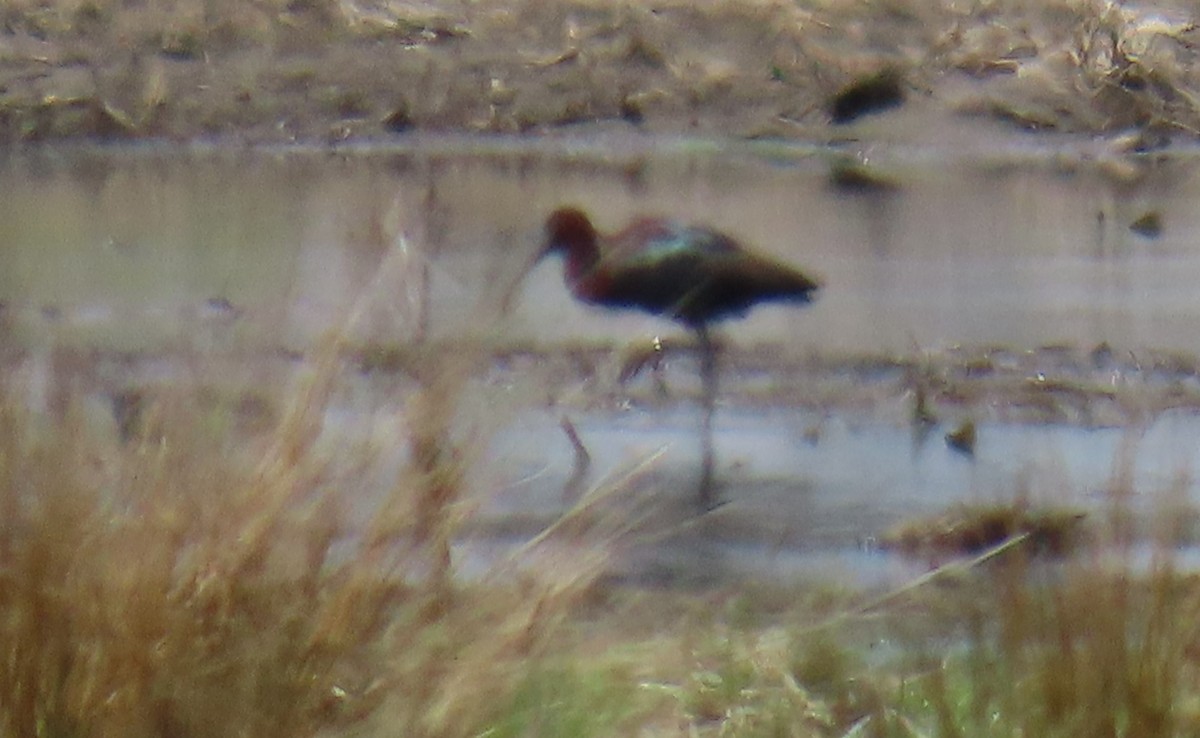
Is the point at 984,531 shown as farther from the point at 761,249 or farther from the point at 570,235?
the point at 761,249

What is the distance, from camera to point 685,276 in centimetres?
779

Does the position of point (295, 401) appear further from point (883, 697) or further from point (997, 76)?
point (997, 76)

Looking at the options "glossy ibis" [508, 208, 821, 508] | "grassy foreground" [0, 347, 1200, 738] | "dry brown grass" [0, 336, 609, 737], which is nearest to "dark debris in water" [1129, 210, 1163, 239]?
"glossy ibis" [508, 208, 821, 508]

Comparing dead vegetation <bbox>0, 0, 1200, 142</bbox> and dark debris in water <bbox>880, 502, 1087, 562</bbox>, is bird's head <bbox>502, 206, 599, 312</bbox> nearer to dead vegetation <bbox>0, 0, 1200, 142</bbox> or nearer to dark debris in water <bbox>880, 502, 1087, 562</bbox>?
dead vegetation <bbox>0, 0, 1200, 142</bbox>

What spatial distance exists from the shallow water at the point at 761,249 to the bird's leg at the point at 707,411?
0.19ft

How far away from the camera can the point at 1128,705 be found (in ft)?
10.2

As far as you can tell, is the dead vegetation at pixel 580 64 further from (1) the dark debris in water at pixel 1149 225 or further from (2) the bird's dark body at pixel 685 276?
(2) the bird's dark body at pixel 685 276

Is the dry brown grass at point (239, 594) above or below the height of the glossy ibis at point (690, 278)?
above

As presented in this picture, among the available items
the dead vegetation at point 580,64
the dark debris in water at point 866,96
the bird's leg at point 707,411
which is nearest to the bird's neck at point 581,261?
the bird's leg at point 707,411

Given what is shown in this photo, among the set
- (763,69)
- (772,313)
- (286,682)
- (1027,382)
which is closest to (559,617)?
(286,682)

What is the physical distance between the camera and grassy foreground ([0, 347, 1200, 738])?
295cm

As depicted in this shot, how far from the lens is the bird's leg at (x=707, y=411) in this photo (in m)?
6.03

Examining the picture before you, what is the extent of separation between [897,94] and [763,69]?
0.66 meters

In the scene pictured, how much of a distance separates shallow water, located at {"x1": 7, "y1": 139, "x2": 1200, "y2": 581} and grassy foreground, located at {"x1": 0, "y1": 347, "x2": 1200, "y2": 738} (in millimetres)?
1081
